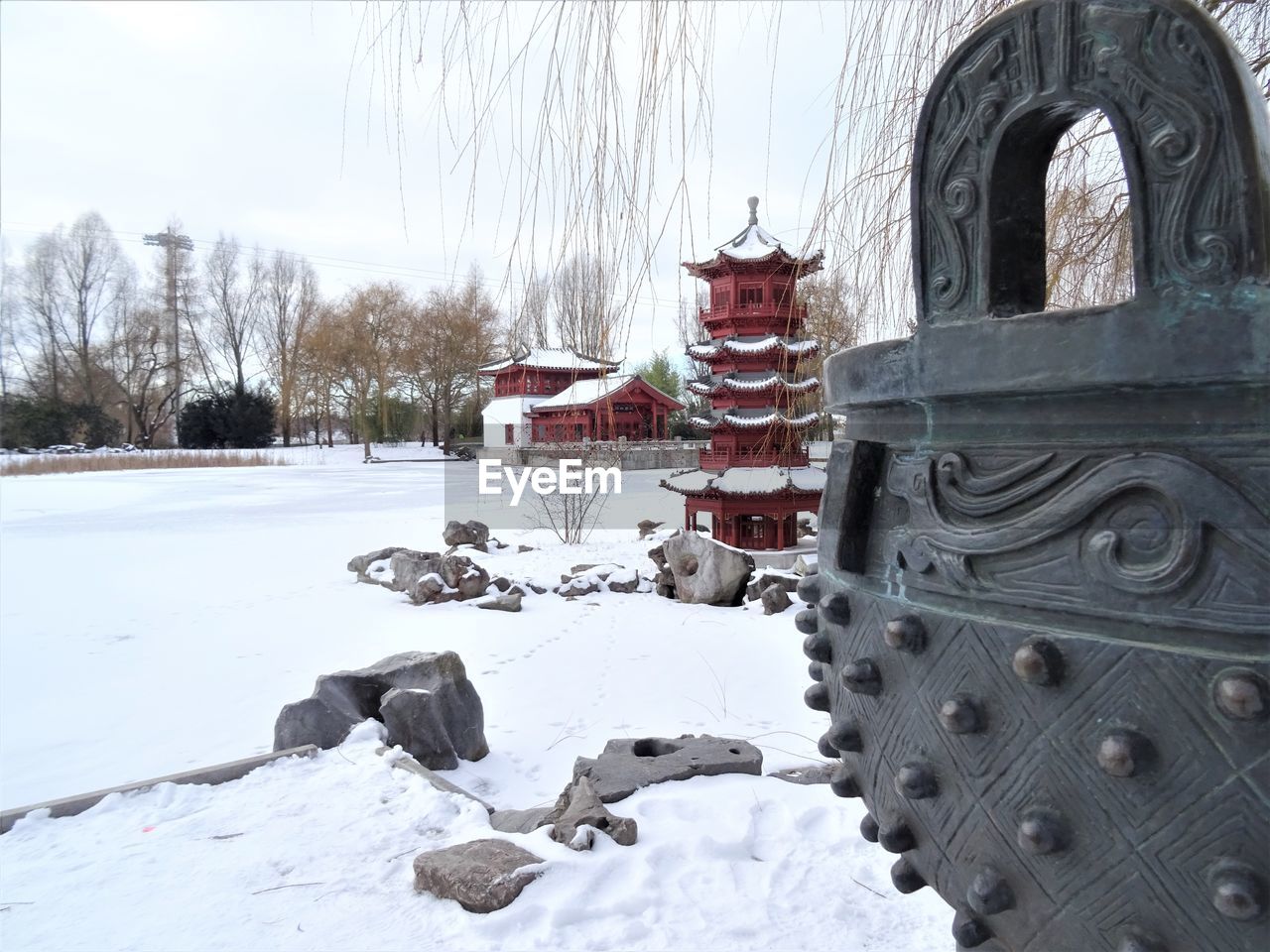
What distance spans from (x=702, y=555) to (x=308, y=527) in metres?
6.02

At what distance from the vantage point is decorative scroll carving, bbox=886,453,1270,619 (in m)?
0.52

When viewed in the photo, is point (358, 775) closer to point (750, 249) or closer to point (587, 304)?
point (587, 304)

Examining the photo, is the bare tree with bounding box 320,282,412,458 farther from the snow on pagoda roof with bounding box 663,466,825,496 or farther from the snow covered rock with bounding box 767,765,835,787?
the snow covered rock with bounding box 767,765,835,787

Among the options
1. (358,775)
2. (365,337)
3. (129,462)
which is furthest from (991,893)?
(365,337)

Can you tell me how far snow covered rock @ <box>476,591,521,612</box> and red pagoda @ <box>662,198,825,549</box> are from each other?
398cm

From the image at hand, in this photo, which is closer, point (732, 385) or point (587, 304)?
point (587, 304)

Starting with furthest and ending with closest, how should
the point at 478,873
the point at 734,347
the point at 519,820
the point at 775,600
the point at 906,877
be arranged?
the point at 734,347 < the point at 775,600 < the point at 519,820 < the point at 478,873 < the point at 906,877

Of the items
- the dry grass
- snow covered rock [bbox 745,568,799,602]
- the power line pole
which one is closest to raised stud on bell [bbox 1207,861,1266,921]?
snow covered rock [bbox 745,568,799,602]

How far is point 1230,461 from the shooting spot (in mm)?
520

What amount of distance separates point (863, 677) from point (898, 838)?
0.15 m

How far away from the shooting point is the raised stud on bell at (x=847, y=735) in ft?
2.51

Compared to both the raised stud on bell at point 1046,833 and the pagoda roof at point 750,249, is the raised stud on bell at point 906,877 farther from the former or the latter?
the pagoda roof at point 750,249

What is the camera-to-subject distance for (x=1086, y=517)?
0.57m

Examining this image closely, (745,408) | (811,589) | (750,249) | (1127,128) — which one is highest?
(750,249)
